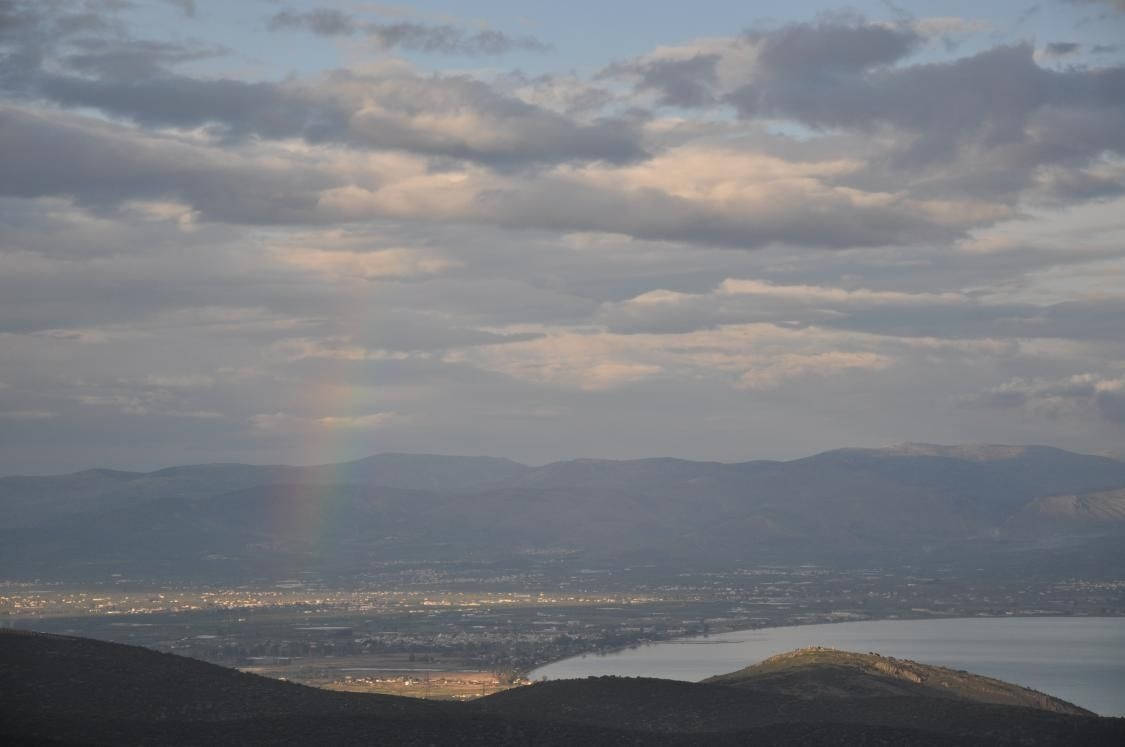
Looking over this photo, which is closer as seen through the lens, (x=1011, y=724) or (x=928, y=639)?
(x=1011, y=724)

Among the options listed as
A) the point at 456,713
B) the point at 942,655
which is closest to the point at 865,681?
the point at 456,713

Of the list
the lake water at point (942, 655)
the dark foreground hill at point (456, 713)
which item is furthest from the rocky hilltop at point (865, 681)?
the lake water at point (942, 655)

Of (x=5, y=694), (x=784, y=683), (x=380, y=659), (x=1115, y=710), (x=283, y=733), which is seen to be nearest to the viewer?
(x=283, y=733)

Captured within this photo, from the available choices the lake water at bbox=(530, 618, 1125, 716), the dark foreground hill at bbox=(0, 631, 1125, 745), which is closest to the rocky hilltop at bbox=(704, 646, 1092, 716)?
the dark foreground hill at bbox=(0, 631, 1125, 745)

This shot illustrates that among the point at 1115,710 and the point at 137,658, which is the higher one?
the point at 137,658

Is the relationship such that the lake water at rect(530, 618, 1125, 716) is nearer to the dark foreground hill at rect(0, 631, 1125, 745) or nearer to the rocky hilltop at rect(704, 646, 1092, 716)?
the rocky hilltop at rect(704, 646, 1092, 716)

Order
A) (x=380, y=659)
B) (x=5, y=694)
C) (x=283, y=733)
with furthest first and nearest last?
(x=380, y=659) → (x=5, y=694) → (x=283, y=733)

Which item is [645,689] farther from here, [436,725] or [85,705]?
[85,705]

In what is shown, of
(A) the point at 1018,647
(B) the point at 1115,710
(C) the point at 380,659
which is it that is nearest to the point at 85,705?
(B) the point at 1115,710
